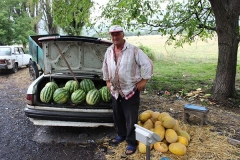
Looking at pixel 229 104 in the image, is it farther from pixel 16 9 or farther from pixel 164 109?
pixel 16 9

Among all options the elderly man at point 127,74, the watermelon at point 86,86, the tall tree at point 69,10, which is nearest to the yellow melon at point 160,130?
the elderly man at point 127,74

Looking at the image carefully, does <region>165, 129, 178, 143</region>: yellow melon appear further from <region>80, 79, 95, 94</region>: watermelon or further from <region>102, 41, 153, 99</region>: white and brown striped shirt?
<region>80, 79, 95, 94</region>: watermelon

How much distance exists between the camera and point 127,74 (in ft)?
11.5

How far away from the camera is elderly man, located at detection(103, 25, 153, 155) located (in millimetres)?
3486

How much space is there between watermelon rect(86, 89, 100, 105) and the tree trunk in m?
4.36

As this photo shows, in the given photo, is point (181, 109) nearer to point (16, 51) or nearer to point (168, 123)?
point (168, 123)

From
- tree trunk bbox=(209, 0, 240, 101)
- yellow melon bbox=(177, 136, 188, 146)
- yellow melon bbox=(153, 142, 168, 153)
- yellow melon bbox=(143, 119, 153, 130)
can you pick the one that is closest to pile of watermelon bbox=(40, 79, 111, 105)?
yellow melon bbox=(143, 119, 153, 130)

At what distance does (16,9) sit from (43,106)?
833 inches

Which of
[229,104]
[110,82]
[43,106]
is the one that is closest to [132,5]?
[110,82]

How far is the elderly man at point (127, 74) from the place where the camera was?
3486mm

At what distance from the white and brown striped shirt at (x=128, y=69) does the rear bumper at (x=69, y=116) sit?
859 millimetres

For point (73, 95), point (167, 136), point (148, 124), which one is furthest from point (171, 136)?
point (73, 95)

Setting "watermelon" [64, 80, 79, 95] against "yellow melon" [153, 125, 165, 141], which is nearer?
"yellow melon" [153, 125, 165, 141]

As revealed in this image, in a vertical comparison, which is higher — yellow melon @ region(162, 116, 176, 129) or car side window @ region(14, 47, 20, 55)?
car side window @ region(14, 47, 20, 55)
